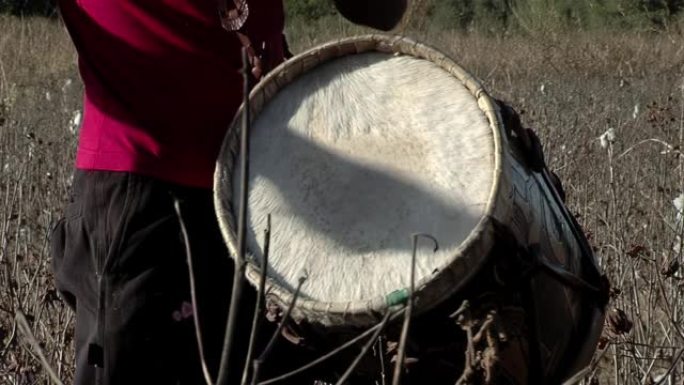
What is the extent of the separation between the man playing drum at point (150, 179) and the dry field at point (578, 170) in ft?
0.50

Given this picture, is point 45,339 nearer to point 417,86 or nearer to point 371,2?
point 371,2

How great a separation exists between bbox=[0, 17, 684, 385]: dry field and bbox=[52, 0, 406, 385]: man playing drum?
0.15m

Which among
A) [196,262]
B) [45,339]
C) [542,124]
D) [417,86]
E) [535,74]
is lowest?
[535,74]

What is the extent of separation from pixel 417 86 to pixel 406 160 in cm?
9

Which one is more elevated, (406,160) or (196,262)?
(406,160)

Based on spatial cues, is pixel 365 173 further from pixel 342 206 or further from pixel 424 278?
pixel 424 278

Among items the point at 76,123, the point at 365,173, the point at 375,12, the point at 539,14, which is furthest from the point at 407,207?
the point at 539,14

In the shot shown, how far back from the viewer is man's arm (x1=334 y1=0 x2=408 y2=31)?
216 cm

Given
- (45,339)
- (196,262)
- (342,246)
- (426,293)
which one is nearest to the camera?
(426,293)

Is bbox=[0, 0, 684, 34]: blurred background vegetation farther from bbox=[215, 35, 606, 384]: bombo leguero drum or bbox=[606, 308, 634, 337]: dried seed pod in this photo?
bbox=[215, 35, 606, 384]: bombo leguero drum

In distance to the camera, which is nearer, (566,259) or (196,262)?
(566,259)

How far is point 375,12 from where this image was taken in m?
2.19

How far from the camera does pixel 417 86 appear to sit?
5.52 ft

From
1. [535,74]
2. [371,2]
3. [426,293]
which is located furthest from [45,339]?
[535,74]
